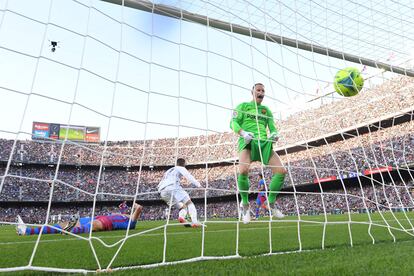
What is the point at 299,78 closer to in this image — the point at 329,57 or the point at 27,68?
the point at 329,57

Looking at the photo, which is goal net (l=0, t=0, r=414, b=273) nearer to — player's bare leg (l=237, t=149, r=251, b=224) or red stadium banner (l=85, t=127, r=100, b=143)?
player's bare leg (l=237, t=149, r=251, b=224)

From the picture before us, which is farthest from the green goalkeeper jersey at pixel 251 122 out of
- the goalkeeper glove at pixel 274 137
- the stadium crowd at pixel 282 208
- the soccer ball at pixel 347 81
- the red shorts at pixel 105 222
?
the stadium crowd at pixel 282 208

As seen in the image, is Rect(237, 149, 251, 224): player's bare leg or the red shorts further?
the red shorts

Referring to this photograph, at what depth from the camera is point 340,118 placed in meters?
25.8

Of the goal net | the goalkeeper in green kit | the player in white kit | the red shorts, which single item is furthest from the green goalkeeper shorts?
the red shorts

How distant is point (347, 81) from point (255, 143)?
196 centimetres

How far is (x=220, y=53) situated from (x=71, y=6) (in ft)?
5.57

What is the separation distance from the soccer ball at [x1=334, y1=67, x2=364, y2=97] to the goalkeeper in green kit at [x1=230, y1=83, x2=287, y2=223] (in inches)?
53.3

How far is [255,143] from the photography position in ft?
15.1

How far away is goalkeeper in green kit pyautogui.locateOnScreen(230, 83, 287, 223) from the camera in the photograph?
177 inches

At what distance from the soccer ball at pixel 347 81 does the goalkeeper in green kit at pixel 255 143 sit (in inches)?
53.3

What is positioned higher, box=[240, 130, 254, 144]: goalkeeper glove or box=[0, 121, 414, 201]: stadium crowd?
box=[0, 121, 414, 201]: stadium crowd

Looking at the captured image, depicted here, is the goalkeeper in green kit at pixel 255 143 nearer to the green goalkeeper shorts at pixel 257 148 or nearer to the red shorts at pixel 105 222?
the green goalkeeper shorts at pixel 257 148

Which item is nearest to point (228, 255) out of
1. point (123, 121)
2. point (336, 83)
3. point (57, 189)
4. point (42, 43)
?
point (123, 121)
